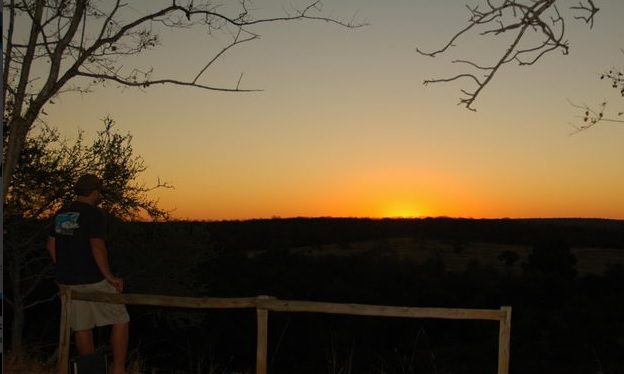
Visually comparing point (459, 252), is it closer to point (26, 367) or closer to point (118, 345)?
point (26, 367)

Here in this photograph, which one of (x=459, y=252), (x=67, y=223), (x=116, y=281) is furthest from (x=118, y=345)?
(x=459, y=252)

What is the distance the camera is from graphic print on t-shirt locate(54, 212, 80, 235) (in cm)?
622

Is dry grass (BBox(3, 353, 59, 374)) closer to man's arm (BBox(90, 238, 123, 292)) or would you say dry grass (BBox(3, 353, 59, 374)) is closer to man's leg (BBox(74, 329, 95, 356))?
man's leg (BBox(74, 329, 95, 356))

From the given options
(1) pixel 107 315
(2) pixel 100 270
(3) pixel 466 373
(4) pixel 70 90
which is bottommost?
(3) pixel 466 373

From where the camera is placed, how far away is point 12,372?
24.8 ft

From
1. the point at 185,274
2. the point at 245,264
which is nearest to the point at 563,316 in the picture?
the point at 245,264

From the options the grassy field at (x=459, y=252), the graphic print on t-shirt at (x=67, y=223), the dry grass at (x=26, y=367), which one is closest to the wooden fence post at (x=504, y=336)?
the graphic print on t-shirt at (x=67, y=223)

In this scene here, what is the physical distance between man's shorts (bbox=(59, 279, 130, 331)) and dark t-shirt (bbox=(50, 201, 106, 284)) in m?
0.07

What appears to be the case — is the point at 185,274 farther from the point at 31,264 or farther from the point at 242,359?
the point at 242,359

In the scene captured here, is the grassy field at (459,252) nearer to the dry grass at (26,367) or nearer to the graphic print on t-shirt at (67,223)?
the dry grass at (26,367)

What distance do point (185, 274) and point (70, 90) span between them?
11768 millimetres

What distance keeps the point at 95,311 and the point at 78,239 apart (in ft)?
2.39

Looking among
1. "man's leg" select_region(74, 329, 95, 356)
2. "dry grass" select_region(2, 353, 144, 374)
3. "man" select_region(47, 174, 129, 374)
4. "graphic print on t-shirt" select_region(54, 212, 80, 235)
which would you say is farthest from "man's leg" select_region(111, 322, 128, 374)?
"dry grass" select_region(2, 353, 144, 374)

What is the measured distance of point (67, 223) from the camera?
6.23 m
